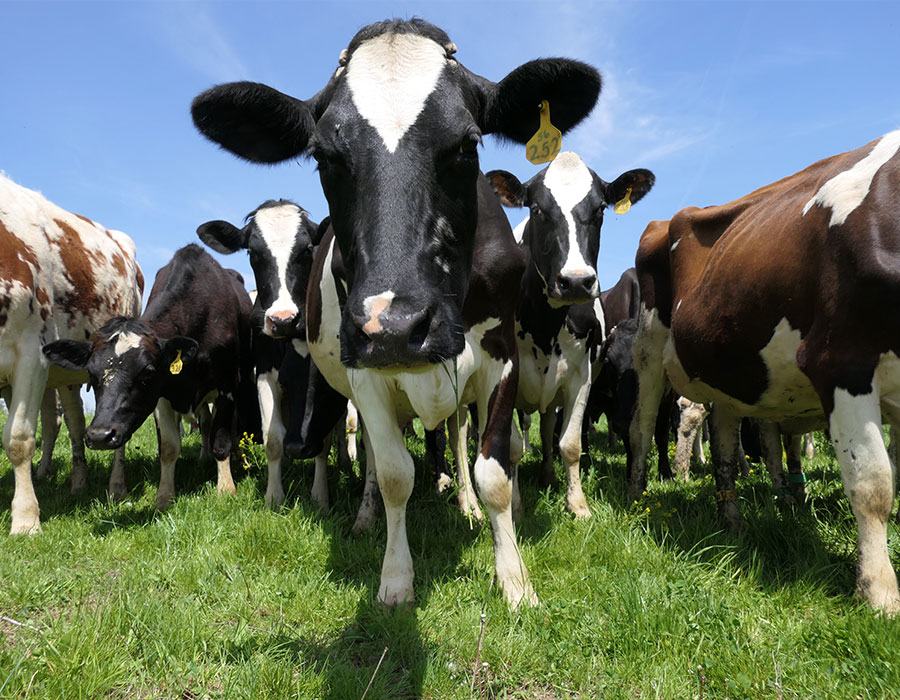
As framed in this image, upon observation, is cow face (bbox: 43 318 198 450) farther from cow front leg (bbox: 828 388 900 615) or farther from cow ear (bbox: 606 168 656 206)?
cow front leg (bbox: 828 388 900 615)

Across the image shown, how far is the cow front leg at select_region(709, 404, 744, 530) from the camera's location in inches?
180

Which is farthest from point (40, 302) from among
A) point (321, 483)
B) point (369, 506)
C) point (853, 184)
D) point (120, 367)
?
point (853, 184)

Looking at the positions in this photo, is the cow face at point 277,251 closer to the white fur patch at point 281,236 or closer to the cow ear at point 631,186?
the white fur patch at point 281,236

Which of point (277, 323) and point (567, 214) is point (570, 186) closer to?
point (567, 214)

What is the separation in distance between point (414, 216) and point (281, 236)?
Answer: 4223 millimetres

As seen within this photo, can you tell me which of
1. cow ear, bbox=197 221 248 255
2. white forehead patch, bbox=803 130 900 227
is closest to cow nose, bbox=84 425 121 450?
cow ear, bbox=197 221 248 255

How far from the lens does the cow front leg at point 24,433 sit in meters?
5.13

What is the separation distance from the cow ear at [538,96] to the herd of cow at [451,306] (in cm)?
1

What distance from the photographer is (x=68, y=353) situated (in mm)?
5512

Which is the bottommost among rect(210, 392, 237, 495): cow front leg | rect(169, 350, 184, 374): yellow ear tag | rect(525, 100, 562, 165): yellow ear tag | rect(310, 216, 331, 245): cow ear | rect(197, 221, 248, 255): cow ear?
rect(210, 392, 237, 495): cow front leg

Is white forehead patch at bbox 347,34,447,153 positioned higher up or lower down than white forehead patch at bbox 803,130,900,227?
higher up

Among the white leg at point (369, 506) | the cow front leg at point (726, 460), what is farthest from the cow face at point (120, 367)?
the cow front leg at point (726, 460)

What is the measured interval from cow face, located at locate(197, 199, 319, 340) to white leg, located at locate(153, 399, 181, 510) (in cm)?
141

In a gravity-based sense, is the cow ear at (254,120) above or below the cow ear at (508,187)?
below
